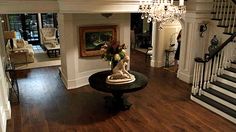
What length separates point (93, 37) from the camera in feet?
20.1

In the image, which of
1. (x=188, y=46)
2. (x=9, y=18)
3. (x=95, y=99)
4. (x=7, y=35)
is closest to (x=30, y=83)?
(x=95, y=99)

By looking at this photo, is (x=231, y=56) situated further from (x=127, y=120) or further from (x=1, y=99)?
(x=1, y=99)

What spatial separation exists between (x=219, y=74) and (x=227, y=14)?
1516mm

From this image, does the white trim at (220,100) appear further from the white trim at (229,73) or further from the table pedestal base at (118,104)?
the table pedestal base at (118,104)

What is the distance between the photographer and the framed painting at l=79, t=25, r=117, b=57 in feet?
19.5

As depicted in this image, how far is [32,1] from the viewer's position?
4719 mm

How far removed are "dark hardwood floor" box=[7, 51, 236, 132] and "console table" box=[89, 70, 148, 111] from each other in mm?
200

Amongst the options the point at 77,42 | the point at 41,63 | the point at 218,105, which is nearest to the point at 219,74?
the point at 218,105

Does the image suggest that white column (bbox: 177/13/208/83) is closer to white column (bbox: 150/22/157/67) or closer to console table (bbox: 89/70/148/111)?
white column (bbox: 150/22/157/67)

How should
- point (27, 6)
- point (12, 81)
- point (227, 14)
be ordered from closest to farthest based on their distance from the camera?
point (27, 6)
point (227, 14)
point (12, 81)

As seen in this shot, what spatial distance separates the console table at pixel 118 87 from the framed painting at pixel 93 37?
1242 millimetres

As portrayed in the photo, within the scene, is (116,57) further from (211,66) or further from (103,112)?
(211,66)

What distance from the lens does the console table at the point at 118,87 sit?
14.1ft

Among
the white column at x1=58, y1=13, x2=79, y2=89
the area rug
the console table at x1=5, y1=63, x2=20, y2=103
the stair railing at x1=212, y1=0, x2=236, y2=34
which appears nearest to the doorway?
the area rug
